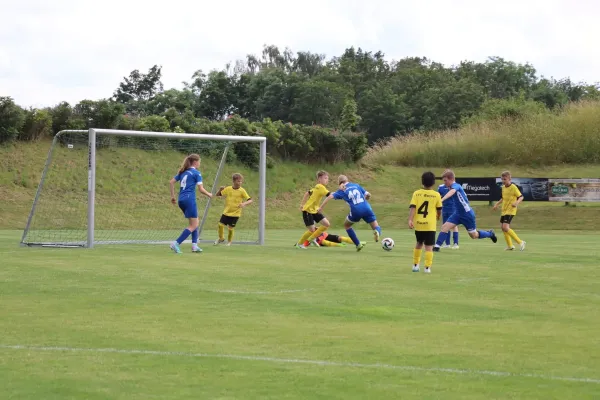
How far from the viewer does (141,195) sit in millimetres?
39344

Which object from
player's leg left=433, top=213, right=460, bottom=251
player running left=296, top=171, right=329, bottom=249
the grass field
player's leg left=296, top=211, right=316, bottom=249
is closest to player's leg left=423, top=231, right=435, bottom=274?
the grass field

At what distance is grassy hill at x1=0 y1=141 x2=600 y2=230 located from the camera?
124ft

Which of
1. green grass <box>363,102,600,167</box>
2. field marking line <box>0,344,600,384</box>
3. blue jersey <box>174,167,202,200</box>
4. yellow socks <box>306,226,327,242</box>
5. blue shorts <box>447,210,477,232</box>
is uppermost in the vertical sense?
green grass <box>363,102,600,167</box>

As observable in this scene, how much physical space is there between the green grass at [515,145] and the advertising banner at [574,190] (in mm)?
14502

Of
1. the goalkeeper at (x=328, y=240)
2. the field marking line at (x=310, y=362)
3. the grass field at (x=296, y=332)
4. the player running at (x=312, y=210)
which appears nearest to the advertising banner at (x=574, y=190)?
the goalkeeper at (x=328, y=240)

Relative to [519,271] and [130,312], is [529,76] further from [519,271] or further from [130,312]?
[130,312]

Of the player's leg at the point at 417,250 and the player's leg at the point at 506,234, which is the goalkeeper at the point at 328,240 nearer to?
the player's leg at the point at 506,234

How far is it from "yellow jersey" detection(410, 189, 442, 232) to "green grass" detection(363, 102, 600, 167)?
44878 mm

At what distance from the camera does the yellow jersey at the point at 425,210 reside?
55.2ft

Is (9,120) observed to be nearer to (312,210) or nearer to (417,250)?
(312,210)

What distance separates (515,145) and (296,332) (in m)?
54.0

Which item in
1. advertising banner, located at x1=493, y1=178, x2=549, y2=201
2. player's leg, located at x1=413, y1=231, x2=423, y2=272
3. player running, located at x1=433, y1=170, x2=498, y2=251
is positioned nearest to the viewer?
player's leg, located at x1=413, y1=231, x2=423, y2=272

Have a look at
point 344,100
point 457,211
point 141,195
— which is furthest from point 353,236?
point 344,100

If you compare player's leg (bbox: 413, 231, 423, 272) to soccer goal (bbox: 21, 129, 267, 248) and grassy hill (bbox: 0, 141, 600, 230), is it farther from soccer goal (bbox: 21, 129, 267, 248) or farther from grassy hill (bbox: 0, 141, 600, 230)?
grassy hill (bbox: 0, 141, 600, 230)
